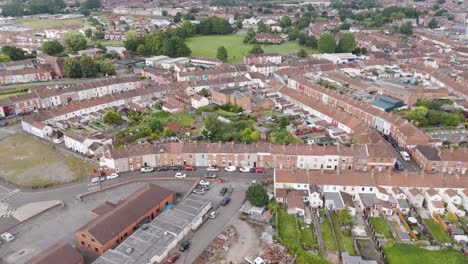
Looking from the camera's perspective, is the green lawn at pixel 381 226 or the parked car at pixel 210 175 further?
the parked car at pixel 210 175

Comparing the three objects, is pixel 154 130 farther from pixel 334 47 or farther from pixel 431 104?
pixel 334 47

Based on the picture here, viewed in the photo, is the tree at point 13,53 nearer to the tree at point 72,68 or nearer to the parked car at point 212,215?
the tree at point 72,68

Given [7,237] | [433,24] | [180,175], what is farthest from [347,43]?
[7,237]

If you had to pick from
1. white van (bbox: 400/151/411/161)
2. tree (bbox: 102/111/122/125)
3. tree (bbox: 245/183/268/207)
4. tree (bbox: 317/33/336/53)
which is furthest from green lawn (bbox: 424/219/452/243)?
tree (bbox: 317/33/336/53)

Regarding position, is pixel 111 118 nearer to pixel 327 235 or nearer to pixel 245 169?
pixel 245 169

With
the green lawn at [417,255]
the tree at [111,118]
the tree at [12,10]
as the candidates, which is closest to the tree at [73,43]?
the tree at [111,118]

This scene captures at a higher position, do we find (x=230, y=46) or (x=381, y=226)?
(x=230, y=46)

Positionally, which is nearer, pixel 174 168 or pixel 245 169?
pixel 245 169
